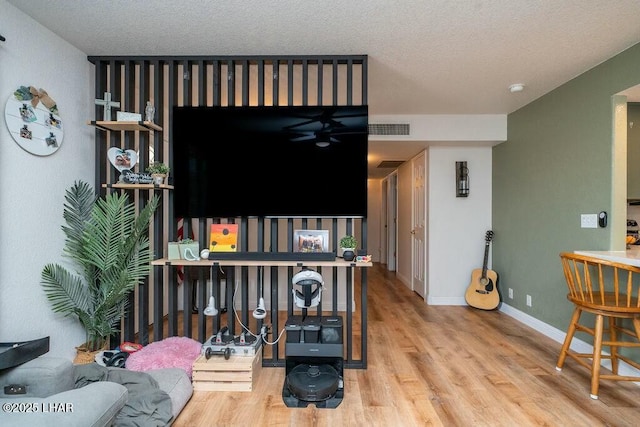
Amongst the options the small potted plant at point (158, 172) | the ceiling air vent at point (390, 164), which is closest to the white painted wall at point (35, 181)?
the small potted plant at point (158, 172)

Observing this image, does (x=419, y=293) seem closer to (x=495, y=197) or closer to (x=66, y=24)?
(x=495, y=197)

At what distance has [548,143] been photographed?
309cm

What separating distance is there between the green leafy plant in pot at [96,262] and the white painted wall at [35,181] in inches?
3.0

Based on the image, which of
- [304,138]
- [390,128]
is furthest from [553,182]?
[304,138]

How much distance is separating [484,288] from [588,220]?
62.9 inches

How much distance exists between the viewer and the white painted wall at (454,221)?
4.12 m

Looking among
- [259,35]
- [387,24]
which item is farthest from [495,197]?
[259,35]

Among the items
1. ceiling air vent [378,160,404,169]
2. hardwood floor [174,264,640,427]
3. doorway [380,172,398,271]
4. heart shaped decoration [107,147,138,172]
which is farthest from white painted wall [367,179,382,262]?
heart shaped decoration [107,147,138,172]

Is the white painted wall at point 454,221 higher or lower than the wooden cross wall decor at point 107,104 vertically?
lower

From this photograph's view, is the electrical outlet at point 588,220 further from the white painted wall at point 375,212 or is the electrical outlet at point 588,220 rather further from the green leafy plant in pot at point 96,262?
the white painted wall at point 375,212

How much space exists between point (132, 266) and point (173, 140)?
0.99 m

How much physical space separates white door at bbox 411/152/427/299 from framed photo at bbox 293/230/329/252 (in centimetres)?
240

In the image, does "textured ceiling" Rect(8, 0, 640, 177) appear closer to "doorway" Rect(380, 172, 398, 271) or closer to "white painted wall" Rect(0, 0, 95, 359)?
"white painted wall" Rect(0, 0, 95, 359)

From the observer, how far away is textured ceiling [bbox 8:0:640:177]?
184 centimetres
